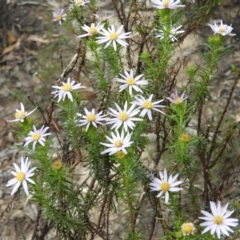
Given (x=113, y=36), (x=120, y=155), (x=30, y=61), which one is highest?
(x=30, y=61)

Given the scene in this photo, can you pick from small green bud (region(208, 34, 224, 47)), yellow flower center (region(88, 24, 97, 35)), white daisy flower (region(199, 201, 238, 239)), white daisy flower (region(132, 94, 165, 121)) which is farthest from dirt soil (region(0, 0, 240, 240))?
white daisy flower (region(199, 201, 238, 239))

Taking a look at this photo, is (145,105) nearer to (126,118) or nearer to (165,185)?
(126,118)

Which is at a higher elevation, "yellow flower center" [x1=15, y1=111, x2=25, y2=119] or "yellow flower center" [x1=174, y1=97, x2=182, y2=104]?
"yellow flower center" [x1=174, y1=97, x2=182, y2=104]

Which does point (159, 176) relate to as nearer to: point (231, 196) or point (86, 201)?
point (86, 201)

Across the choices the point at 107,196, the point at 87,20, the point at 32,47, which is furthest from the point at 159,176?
the point at 32,47

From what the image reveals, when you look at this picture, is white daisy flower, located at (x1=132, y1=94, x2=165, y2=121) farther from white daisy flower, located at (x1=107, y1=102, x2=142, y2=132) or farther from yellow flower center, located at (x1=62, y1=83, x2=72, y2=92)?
yellow flower center, located at (x1=62, y1=83, x2=72, y2=92)

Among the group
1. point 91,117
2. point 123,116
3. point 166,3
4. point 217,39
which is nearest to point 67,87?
point 91,117

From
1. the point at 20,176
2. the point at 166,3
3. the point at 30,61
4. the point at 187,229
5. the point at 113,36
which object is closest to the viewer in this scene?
the point at 187,229

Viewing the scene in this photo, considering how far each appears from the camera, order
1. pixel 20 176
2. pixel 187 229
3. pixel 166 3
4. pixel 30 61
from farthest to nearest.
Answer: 1. pixel 30 61
2. pixel 166 3
3. pixel 20 176
4. pixel 187 229

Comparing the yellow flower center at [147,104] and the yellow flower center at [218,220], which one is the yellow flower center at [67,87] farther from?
the yellow flower center at [218,220]
